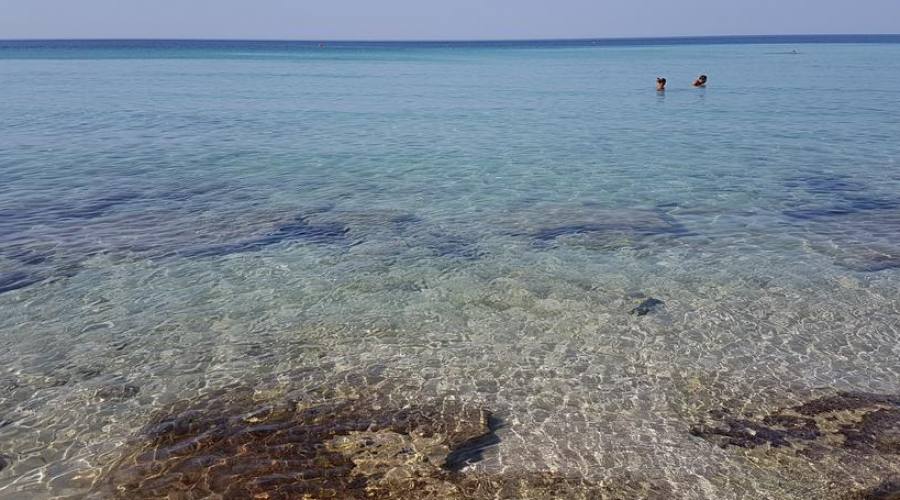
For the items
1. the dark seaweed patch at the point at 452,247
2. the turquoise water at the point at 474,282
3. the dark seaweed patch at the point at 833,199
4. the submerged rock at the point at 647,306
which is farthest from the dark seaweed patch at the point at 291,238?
the dark seaweed patch at the point at 833,199

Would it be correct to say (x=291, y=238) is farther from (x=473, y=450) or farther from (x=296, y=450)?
(x=473, y=450)

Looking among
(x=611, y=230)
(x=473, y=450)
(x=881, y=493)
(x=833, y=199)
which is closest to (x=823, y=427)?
(x=881, y=493)

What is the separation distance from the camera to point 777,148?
22.2m

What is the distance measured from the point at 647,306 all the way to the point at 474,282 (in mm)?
2780

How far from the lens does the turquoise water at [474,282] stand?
720 centimetres

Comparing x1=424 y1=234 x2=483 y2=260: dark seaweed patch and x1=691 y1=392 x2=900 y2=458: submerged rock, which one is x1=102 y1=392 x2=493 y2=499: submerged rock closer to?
x1=691 y1=392 x2=900 y2=458: submerged rock

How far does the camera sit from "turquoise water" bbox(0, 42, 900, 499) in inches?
283

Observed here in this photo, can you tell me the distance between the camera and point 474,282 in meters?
11.0

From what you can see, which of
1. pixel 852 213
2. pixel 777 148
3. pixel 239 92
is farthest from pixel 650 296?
pixel 239 92

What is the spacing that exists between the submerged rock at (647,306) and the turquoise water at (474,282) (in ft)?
0.45

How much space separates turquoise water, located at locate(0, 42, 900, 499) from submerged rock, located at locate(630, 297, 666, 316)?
14cm

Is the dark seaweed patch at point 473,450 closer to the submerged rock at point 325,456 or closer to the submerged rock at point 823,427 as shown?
the submerged rock at point 325,456

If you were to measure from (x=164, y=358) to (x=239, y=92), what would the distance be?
37.5 metres

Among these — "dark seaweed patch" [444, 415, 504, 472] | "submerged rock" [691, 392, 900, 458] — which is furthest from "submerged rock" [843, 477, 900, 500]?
"dark seaweed patch" [444, 415, 504, 472]
